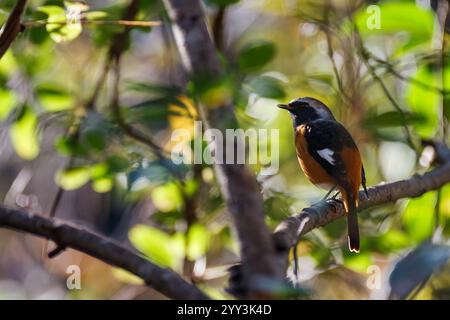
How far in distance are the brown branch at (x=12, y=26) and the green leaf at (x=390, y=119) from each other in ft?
2.70

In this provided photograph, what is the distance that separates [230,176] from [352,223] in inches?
27.9

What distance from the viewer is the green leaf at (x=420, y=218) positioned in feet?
5.38

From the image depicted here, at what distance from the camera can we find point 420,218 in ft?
5.45

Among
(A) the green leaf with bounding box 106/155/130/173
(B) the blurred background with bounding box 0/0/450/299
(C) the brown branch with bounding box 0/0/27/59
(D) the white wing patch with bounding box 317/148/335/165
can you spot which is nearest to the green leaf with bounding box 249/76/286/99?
(B) the blurred background with bounding box 0/0/450/299

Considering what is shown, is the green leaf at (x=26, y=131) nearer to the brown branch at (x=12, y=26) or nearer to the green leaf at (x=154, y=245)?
the green leaf at (x=154, y=245)

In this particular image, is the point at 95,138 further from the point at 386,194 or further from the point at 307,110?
the point at 386,194

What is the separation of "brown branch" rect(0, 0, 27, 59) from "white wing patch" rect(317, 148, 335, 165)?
922 millimetres

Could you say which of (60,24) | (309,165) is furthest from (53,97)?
(309,165)

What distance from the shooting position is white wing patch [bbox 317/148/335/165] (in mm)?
1901

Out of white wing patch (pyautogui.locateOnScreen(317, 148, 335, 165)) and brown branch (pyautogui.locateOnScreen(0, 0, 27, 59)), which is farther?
white wing patch (pyautogui.locateOnScreen(317, 148, 335, 165))

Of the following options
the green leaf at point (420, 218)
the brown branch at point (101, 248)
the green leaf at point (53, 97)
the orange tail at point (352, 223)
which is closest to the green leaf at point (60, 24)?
the green leaf at point (53, 97)

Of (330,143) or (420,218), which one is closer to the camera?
(420,218)

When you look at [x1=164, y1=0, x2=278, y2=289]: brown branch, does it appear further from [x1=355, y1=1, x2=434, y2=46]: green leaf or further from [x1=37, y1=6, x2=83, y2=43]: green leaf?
[x1=355, y1=1, x2=434, y2=46]: green leaf
